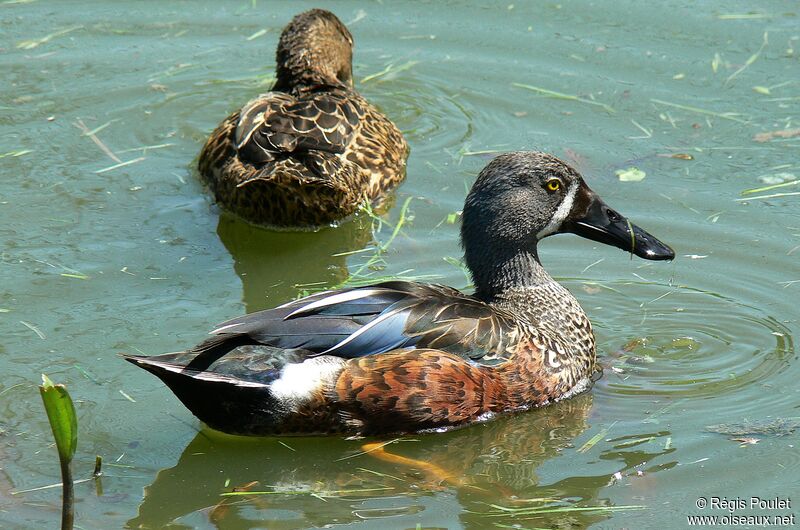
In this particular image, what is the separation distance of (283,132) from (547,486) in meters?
3.76

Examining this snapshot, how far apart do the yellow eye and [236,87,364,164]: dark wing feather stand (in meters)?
2.23

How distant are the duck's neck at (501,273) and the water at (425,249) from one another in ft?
2.18

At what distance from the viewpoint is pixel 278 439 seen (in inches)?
274

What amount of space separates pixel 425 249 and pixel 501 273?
123 centimetres

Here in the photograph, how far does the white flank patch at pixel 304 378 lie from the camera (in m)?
6.73

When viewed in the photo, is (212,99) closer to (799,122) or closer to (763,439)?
(799,122)

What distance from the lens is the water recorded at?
6.47 metres

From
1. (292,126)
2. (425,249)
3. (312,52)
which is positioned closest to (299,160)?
(292,126)

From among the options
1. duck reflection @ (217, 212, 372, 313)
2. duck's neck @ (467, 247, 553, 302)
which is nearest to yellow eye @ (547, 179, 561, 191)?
duck's neck @ (467, 247, 553, 302)

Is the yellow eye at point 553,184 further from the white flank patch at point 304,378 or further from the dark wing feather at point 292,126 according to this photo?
the dark wing feather at point 292,126

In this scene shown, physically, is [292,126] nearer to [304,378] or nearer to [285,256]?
[285,256]

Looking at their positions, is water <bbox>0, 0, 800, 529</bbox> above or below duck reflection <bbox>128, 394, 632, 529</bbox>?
above

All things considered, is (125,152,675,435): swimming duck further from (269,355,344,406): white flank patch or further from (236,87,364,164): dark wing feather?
(236,87,364,164): dark wing feather

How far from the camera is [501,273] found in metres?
7.75
